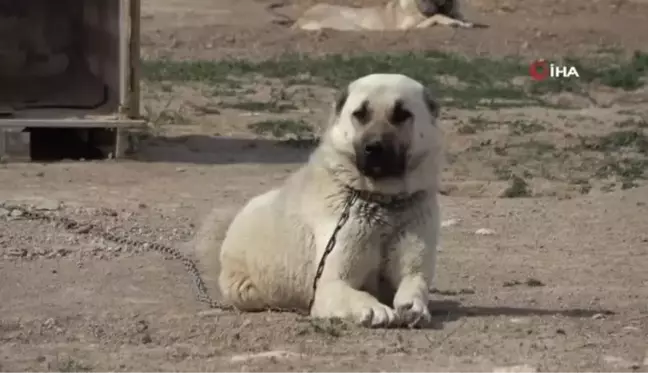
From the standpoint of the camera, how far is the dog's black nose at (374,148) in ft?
17.1

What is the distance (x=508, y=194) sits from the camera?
9539 mm

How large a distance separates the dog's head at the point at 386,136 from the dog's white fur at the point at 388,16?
55.1 ft

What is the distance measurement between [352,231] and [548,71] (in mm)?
12272

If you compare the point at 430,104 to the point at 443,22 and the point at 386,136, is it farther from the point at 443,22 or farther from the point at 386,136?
the point at 443,22

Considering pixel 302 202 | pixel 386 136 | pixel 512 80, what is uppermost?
pixel 386 136

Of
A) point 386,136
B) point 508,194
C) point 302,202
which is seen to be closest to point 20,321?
point 302,202

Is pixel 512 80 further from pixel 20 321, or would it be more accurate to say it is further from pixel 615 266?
pixel 20 321

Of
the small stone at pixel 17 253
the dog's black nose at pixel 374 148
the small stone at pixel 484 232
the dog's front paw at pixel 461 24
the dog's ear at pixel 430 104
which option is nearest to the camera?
the dog's black nose at pixel 374 148

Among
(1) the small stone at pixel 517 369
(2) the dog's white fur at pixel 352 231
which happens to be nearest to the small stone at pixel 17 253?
(2) the dog's white fur at pixel 352 231

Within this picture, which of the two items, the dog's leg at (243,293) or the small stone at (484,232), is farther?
the small stone at (484,232)

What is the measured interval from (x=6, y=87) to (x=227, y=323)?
871 cm

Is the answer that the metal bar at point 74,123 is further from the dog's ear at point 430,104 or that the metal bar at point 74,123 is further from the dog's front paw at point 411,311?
the dog's front paw at point 411,311

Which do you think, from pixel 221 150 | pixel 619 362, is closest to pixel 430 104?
pixel 619 362

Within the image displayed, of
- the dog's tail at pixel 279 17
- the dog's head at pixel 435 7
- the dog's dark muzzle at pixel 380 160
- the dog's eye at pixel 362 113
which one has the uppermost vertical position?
the dog's eye at pixel 362 113
